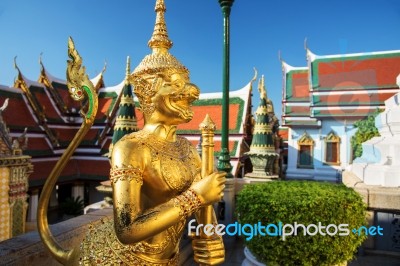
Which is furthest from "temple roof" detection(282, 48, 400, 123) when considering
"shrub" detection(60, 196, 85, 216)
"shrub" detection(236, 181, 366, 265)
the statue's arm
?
the statue's arm

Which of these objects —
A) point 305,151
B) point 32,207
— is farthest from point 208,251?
point 305,151

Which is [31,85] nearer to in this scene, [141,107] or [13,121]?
[13,121]

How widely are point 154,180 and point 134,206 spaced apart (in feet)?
0.76

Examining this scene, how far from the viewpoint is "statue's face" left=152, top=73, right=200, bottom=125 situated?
1.82 m

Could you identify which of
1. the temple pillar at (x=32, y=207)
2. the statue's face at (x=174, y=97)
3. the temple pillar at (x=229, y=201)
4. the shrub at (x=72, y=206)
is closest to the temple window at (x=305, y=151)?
the shrub at (x=72, y=206)

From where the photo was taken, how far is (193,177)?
1.90m

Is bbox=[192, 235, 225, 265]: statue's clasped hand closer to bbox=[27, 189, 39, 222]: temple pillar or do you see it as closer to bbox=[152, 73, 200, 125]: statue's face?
bbox=[152, 73, 200, 125]: statue's face

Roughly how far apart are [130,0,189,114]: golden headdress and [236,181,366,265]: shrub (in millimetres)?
2829

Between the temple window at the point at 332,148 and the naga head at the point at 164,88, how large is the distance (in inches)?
780

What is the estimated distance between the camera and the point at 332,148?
64.7 feet

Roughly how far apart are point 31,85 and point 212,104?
402 inches

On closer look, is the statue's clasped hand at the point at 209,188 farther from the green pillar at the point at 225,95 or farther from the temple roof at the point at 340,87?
the temple roof at the point at 340,87

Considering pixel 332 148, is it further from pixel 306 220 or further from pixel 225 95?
pixel 306 220

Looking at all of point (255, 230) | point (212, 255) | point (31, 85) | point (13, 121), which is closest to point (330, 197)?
point (255, 230)
